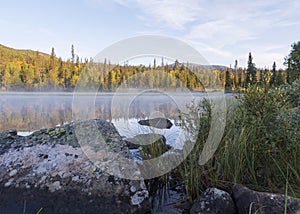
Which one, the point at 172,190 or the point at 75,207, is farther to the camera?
the point at 172,190

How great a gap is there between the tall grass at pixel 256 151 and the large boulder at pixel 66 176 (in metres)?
0.82

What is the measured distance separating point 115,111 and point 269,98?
771 cm

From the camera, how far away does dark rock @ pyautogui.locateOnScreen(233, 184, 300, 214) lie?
6.81ft

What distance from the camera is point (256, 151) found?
2.94 m

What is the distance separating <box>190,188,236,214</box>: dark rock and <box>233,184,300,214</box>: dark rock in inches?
3.7

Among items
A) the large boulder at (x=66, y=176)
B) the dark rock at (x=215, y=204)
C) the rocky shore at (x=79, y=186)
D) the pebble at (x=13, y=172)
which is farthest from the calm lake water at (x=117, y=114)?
the pebble at (x=13, y=172)

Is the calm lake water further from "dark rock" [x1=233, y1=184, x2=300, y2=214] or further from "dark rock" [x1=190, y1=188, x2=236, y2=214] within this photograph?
"dark rock" [x1=233, y1=184, x2=300, y2=214]

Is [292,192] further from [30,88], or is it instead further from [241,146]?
[30,88]

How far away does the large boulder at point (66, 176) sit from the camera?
2.42 metres

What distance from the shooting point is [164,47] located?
3443mm

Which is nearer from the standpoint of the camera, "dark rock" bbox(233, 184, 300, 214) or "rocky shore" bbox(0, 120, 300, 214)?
"dark rock" bbox(233, 184, 300, 214)

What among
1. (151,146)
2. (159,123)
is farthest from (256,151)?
(159,123)

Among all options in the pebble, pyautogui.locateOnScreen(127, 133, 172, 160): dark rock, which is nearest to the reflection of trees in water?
pyautogui.locateOnScreen(127, 133, 172, 160): dark rock

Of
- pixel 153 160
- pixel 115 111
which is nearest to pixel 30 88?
pixel 115 111
